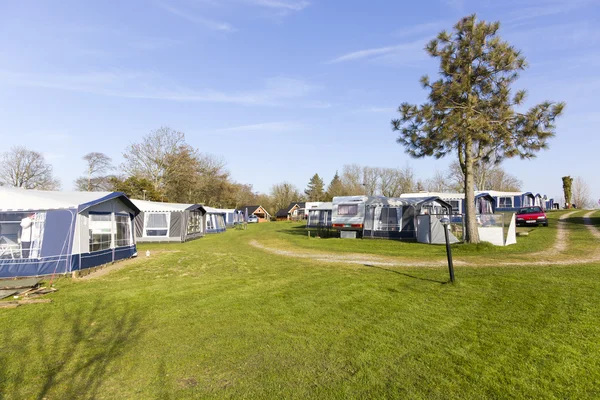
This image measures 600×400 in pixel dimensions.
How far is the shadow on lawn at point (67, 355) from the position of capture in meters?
3.62

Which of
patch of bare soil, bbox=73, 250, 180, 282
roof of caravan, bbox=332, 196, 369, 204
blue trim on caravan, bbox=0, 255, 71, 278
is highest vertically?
roof of caravan, bbox=332, 196, 369, 204

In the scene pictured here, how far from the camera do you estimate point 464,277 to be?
841 centimetres

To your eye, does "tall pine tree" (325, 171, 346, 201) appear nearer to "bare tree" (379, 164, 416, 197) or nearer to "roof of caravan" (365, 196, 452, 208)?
"bare tree" (379, 164, 416, 197)

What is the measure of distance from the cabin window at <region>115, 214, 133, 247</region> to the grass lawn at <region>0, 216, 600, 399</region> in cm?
555

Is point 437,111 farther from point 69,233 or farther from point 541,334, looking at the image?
point 69,233

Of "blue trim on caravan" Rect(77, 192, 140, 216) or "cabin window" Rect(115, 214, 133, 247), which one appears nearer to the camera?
"blue trim on caravan" Rect(77, 192, 140, 216)

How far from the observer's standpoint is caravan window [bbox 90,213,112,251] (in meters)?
12.0

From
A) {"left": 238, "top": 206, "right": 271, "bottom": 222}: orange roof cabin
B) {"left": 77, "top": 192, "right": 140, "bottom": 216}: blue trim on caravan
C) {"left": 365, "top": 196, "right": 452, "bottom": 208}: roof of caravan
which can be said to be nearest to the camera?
{"left": 77, "top": 192, "right": 140, "bottom": 216}: blue trim on caravan

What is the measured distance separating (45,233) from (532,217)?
84.0 ft

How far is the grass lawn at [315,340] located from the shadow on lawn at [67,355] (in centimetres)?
2

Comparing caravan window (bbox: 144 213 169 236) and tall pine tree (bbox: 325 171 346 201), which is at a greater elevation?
tall pine tree (bbox: 325 171 346 201)

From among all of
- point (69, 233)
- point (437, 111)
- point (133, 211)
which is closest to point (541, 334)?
point (437, 111)

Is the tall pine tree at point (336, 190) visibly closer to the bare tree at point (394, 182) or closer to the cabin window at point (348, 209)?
the bare tree at point (394, 182)

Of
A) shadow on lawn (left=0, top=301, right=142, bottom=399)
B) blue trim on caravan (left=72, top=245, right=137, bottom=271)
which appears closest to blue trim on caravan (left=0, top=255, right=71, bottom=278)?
blue trim on caravan (left=72, top=245, right=137, bottom=271)
